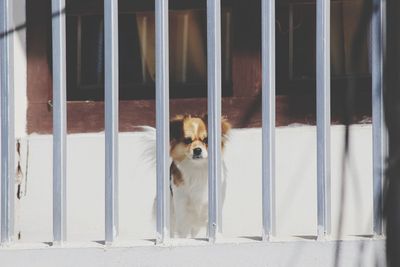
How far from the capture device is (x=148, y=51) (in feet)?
17.3

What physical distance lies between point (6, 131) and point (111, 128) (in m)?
0.45

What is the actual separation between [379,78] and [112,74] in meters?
1.04

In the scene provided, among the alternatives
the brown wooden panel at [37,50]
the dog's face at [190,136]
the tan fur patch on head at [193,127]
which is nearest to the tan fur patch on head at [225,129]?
the dog's face at [190,136]

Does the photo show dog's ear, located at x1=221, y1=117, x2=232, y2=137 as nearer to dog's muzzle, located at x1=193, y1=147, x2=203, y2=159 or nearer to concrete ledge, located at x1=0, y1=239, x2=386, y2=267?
dog's muzzle, located at x1=193, y1=147, x2=203, y2=159

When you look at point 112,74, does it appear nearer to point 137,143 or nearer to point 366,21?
point 137,143

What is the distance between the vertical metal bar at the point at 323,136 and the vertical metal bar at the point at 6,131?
4.06ft

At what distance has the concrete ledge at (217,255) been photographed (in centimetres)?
358

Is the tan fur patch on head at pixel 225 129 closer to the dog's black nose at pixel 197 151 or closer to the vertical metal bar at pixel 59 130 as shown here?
the dog's black nose at pixel 197 151

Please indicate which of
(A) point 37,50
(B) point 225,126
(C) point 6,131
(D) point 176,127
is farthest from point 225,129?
(C) point 6,131

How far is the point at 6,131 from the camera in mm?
3805

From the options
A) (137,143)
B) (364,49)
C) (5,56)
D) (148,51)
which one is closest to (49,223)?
(137,143)

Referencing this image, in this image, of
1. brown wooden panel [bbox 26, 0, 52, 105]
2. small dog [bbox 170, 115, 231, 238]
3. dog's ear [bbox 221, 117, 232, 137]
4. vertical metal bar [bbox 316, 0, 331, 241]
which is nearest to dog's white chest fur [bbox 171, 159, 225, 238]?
small dog [bbox 170, 115, 231, 238]

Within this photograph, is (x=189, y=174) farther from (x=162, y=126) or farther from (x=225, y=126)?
Result: (x=162, y=126)

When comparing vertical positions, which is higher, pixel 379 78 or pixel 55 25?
pixel 55 25
